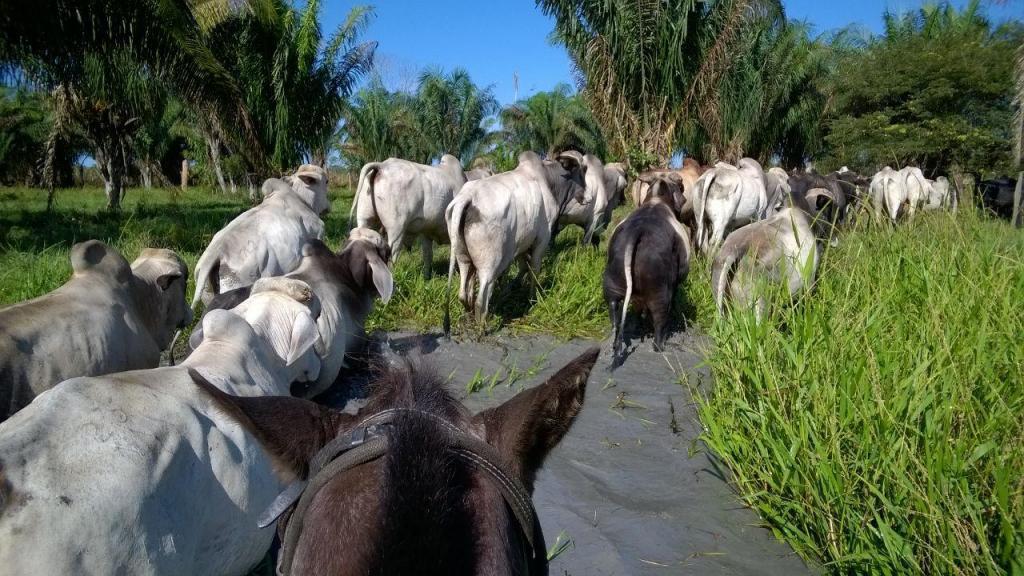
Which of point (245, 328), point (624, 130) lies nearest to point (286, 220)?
point (245, 328)

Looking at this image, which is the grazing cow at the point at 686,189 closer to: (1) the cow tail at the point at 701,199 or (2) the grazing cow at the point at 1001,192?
(1) the cow tail at the point at 701,199

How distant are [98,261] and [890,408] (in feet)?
13.3

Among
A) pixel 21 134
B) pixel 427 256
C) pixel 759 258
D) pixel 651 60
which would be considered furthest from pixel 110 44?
pixel 21 134

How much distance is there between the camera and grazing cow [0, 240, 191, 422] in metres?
2.98

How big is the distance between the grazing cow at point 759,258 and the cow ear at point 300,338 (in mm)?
3295

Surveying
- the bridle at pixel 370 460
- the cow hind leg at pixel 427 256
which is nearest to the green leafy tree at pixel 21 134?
the cow hind leg at pixel 427 256

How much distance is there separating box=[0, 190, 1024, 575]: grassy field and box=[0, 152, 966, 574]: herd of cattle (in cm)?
58

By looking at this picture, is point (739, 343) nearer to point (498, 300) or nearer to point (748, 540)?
point (748, 540)

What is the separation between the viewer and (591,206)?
1135 centimetres

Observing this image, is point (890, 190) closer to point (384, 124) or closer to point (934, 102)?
point (934, 102)

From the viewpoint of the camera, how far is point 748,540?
3648 millimetres

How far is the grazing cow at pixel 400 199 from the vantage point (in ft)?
26.8

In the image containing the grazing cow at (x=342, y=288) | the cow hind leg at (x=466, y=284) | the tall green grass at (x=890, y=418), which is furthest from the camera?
the cow hind leg at (x=466, y=284)

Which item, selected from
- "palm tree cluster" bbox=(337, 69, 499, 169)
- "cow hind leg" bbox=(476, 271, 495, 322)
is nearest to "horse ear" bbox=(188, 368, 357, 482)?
"cow hind leg" bbox=(476, 271, 495, 322)
